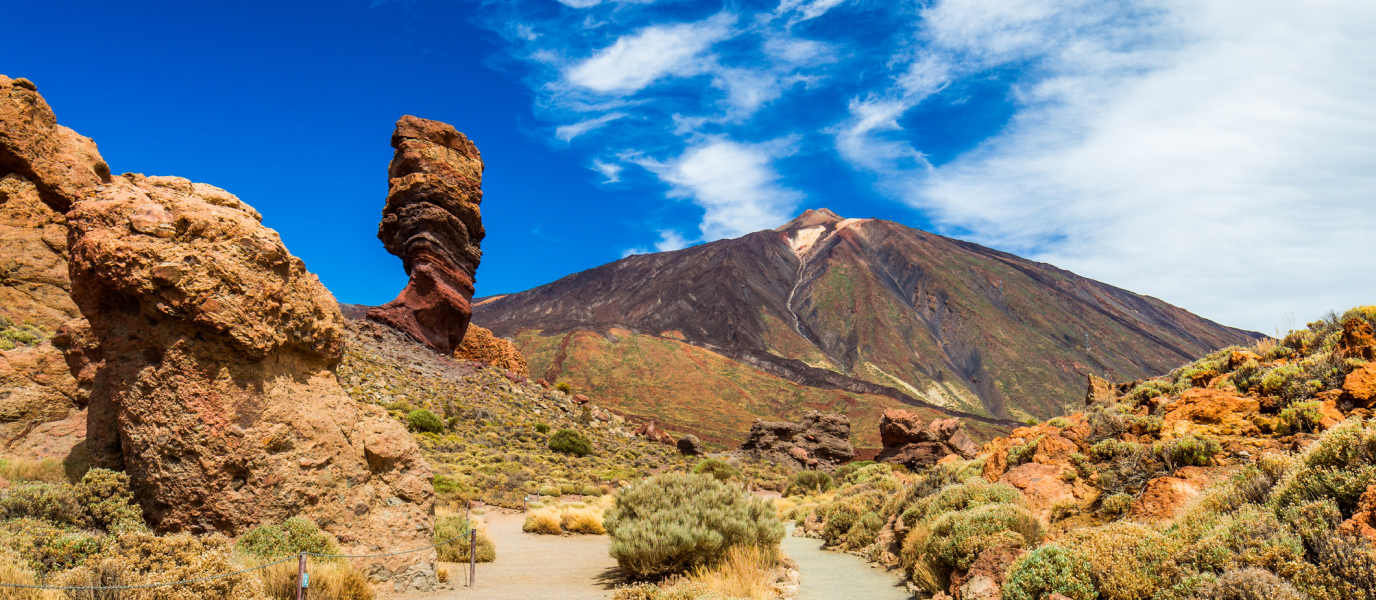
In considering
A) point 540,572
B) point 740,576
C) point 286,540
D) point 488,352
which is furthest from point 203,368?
point 488,352

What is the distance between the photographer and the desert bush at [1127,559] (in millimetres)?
5547

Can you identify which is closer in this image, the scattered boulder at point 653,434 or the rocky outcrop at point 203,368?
the rocky outcrop at point 203,368

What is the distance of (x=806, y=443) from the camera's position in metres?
39.1

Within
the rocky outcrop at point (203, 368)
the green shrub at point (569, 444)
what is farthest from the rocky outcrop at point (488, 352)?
the rocky outcrop at point (203, 368)

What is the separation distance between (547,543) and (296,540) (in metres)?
7.34

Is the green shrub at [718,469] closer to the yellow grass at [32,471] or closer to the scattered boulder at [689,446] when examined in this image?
A: the scattered boulder at [689,446]

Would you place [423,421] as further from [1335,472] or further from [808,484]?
[1335,472]

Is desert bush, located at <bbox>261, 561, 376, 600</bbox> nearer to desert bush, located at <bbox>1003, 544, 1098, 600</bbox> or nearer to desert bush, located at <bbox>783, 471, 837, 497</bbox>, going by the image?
desert bush, located at <bbox>1003, 544, 1098, 600</bbox>

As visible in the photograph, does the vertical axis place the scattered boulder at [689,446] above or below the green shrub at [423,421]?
below

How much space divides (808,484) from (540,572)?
66.1 feet

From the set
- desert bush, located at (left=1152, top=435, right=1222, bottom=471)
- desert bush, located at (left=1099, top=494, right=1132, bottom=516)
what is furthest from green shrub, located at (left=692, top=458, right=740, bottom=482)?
desert bush, located at (left=1152, top=435, right=1222, bottom=471)

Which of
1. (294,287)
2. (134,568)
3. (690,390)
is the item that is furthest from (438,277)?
(690,390)

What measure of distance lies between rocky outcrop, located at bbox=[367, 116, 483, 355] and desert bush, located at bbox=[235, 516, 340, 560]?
29.6 m

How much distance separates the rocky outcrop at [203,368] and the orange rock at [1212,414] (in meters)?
11.0
